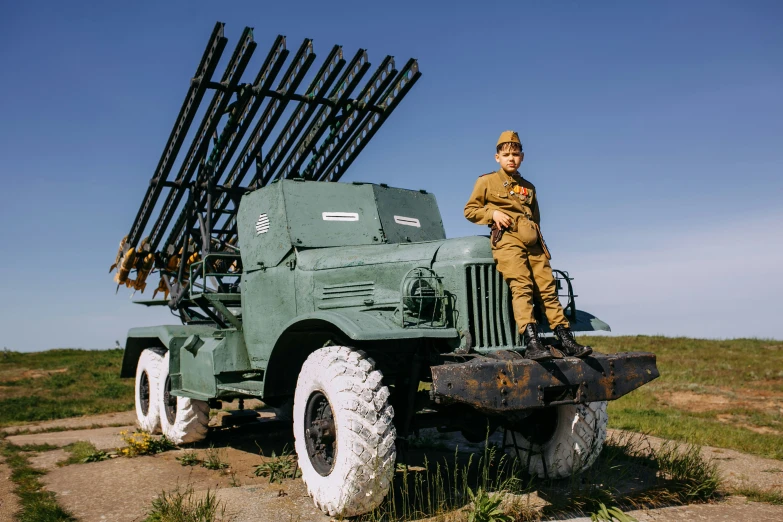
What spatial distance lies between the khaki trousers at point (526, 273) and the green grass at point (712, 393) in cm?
321

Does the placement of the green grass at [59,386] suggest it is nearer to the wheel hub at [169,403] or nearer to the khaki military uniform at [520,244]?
the wheel hub at [169,403]

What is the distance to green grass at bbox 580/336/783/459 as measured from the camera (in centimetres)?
769

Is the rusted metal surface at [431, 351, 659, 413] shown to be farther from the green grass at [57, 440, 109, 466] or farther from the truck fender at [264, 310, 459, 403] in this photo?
the green grass at [57, 440, 109, 466]

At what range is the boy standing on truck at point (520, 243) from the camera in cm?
436

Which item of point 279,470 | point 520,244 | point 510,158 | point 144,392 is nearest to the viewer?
point 520,244

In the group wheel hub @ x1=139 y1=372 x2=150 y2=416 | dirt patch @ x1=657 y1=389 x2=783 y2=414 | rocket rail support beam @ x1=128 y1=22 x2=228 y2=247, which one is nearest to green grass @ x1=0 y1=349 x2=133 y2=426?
wheel hub @ x1=139 y1=372 x2=150 y2=416

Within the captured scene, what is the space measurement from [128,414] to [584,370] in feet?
28.7

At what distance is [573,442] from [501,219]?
1848 mm

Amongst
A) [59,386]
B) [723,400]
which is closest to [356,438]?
[723,400]

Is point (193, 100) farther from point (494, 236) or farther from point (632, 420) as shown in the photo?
point (632, 420)

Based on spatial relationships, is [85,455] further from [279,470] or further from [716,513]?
[716,513]

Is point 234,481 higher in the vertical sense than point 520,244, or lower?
lower

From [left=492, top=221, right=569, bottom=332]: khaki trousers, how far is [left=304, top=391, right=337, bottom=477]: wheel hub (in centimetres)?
142

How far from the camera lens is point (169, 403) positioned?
7.85m
